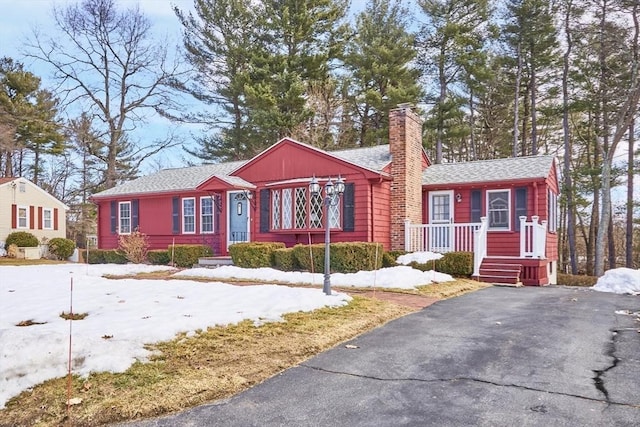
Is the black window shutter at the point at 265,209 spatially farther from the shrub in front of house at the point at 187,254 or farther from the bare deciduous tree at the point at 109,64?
the bare deciduous tree at the point at 109,64

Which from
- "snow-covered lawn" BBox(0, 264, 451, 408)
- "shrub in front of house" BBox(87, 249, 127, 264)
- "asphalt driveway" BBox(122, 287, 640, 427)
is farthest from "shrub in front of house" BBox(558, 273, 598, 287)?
"shrub in front of house" BBox(87, 249, 127, 264)

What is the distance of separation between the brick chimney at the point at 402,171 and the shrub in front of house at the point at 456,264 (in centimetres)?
181

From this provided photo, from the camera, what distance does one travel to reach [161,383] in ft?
12.9

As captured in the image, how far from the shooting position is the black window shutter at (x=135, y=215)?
65.0 feet

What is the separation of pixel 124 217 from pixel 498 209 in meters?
15.0

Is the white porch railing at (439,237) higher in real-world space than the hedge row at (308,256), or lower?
higher

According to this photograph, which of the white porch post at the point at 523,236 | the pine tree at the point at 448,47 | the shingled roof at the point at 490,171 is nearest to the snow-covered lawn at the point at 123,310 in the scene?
the white porch post at the point at 523,236

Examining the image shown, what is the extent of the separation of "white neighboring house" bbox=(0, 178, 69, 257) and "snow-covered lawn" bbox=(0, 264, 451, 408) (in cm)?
1661

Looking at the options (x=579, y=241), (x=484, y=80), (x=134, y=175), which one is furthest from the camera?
(x=134, y=175)

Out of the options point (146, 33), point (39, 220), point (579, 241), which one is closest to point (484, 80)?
point (579, 241)

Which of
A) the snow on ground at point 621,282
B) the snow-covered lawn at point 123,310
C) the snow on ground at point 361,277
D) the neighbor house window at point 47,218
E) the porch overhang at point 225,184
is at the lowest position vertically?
the snow on ground at point 621,282

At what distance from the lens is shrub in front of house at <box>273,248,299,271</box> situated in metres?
13.3

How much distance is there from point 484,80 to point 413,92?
11.5 ft

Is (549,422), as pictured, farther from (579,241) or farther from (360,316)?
(579,241)
